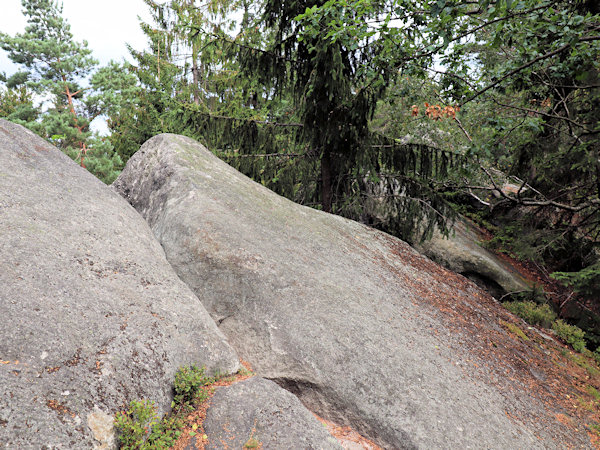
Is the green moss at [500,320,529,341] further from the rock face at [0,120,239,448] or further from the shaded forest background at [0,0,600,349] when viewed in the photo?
the rock face at [0,120,239,448]

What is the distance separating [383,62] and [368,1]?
1312 mm

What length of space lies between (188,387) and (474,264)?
8.00m

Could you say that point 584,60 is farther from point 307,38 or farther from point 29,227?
point 29,227

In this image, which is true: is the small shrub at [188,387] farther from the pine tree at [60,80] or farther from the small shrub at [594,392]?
the pine tree at [60,80]

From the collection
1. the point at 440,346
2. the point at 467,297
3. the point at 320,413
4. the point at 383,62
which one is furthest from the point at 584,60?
the point at 320,413

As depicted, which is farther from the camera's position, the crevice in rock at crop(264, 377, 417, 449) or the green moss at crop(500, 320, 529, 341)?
the green moss at crop(500, 320, 529, 341)

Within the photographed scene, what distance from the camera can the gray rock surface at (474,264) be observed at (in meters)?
9.00

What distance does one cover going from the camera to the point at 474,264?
9188 mm

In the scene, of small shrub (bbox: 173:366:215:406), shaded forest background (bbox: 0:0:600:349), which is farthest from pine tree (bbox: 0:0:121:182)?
small shrub (bbox: 173:366:215:406)

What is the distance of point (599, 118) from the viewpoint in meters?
7.15

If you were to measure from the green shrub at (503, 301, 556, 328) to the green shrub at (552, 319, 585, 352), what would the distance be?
176 millimetres

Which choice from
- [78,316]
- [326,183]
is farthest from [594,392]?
[78,316]

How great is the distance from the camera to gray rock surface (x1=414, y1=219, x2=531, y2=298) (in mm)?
9000

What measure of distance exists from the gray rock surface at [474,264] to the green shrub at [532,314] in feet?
3.28
